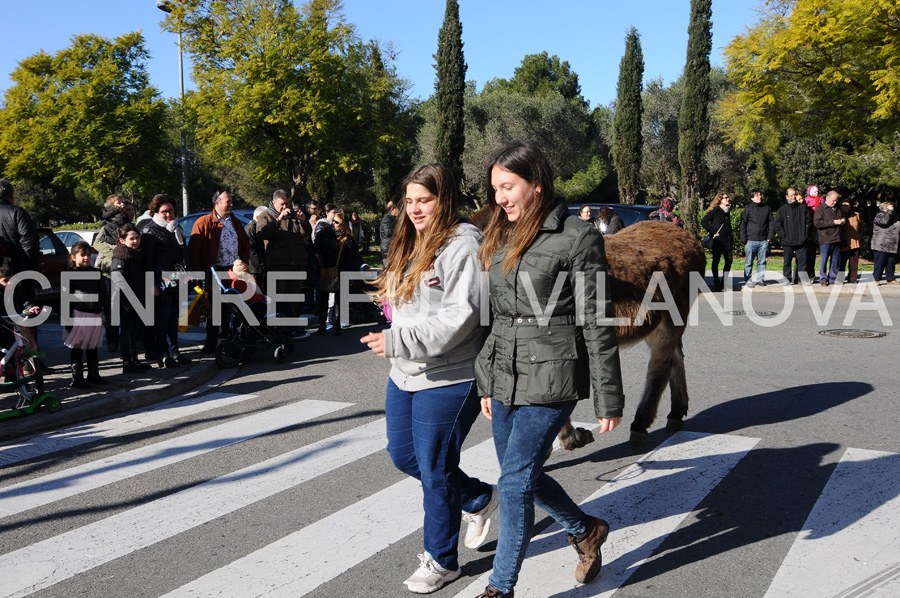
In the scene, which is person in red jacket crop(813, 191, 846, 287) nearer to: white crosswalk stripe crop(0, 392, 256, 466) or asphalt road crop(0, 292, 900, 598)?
asphalt road crop(0, 292, 900, 598)

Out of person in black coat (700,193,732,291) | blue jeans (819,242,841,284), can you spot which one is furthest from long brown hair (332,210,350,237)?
blue jeans (819,242,841,284)

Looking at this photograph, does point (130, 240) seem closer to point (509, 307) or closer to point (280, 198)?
point (280, 198)

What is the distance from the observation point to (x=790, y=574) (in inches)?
136

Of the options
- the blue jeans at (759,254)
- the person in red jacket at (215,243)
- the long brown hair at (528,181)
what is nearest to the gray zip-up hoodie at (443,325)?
the long brown hair at (528,181)

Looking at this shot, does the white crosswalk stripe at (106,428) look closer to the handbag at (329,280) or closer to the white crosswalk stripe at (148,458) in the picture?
the white crosswalk stripe at (148,458)

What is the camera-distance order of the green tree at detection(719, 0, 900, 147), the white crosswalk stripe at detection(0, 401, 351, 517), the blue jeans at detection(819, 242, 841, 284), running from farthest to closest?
1. the green tree at detection(719, 0, 900, 147)
2. the blue jeans at detection(819, 242, 841, 284)
3. the white crosswalk stripe at detection(0, 401, 351, 517)

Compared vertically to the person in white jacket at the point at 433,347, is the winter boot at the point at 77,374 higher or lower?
lower

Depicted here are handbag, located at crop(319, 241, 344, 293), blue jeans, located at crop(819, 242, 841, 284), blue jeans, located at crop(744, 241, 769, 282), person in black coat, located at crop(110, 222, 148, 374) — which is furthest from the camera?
blue jeans, located at crop(744, 241, 769, 282)

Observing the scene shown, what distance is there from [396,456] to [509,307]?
0.96 meters

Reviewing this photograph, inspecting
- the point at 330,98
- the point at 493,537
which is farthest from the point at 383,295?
the point at 330,98

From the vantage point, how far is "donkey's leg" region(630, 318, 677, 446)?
5457mm

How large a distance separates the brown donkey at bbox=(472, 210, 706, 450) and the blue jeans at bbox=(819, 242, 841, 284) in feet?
34.7

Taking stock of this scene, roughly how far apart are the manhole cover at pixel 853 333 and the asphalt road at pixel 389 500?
99.3 inches

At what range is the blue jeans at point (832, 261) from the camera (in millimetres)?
15133
